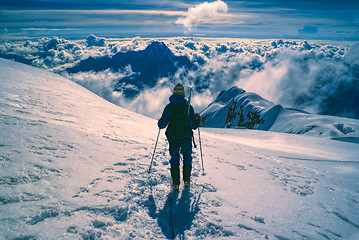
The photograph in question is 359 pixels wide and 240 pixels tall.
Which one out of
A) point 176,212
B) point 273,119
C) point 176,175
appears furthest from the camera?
point 273,119

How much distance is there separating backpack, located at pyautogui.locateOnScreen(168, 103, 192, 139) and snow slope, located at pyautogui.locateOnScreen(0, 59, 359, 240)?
4.72ft

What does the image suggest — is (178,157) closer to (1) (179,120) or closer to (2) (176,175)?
(2) (176,175)

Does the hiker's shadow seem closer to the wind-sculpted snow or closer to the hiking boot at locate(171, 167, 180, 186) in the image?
the hiking boot at locate(171, 167, 180, 186)

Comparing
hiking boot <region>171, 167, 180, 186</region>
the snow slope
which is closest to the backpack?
hiking boot <region>171, 167, 180, 186</region>

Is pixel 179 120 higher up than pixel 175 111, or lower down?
lower down

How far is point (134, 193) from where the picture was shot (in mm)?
4477

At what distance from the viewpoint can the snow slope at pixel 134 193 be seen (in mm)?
3475

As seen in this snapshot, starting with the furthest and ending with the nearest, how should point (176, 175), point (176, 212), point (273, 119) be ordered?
point (273, 119)
point (176, 175)
point (176, 212)

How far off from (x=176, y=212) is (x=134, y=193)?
3.62 ft

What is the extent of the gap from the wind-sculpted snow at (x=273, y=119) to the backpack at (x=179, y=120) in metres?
30.2

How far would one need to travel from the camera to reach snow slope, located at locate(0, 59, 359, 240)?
3475 millimetres

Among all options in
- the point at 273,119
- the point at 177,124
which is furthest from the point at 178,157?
the point at 273,119

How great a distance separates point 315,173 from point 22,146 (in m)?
10.4

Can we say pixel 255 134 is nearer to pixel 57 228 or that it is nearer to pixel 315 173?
pixel 315 173
